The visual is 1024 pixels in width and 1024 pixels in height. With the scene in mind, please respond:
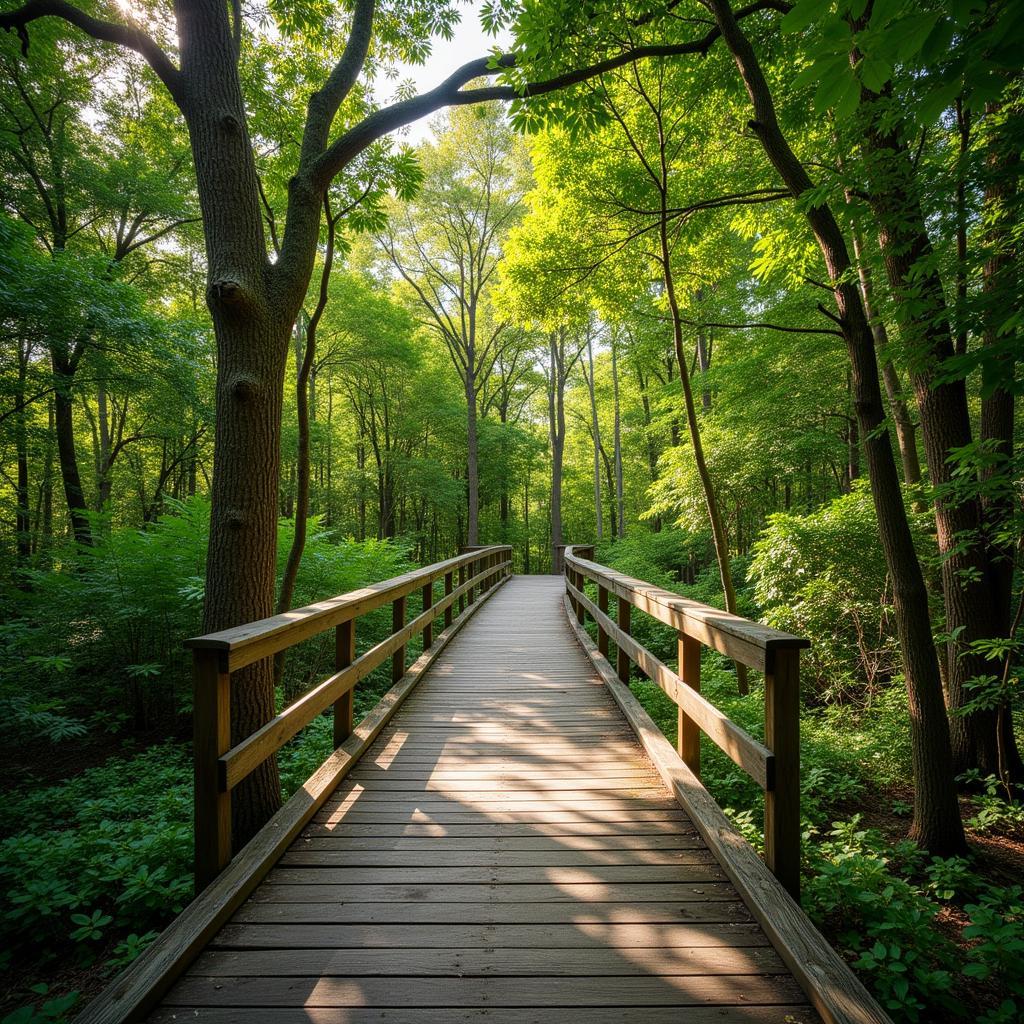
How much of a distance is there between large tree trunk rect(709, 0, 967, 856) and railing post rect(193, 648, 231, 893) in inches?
159

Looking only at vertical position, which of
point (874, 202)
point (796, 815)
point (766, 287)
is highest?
point (766, 287)

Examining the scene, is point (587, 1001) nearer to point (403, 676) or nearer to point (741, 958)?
point (741, 958)

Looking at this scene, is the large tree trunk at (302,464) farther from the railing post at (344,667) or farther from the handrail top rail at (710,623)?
the handrail top rail at (710,623)

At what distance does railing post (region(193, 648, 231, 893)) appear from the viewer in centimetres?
193

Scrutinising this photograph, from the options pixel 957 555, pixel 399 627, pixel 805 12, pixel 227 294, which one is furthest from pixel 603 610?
pixel 805 12

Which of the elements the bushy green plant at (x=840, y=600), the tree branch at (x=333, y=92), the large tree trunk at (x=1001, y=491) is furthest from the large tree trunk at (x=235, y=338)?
the bushy green plant at (x=840, y=600)

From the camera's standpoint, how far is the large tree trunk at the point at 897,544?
339 cm

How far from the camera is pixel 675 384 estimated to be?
41.2ft

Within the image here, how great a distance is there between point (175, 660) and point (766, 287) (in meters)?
9.44

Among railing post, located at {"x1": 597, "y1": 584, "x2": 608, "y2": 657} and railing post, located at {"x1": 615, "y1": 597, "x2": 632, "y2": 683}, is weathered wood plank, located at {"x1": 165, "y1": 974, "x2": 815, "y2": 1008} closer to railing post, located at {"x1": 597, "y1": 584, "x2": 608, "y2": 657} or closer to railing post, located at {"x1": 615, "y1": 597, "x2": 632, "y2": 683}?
railing post, located at {"x1": 615, "y1": 597, "x2": 632, "y2": 683}

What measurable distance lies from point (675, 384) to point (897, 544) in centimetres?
977

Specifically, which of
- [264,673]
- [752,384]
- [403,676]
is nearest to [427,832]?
[264,673]

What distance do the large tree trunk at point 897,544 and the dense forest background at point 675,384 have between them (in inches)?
0.9

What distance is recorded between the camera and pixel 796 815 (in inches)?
73.4
